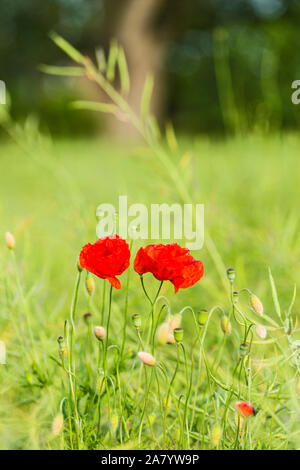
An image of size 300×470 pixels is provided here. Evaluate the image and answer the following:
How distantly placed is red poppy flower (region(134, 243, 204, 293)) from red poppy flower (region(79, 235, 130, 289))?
2 cm

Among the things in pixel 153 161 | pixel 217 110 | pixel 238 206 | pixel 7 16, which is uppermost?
pixel 7 16

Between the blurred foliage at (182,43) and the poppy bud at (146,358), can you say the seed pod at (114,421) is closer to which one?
the poppy bud at (146,358)

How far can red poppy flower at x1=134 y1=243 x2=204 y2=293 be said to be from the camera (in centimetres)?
49

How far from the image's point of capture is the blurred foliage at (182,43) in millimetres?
6605

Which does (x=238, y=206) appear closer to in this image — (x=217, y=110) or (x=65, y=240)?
(x=65, y=240)

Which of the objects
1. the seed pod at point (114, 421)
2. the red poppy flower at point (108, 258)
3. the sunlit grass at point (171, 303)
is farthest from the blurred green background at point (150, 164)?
the red poppy flower at point (108, 258)

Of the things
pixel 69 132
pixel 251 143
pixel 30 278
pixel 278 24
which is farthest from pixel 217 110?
pixel 30 278

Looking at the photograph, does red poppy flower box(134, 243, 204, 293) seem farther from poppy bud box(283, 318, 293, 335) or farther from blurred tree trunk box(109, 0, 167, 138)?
blurred tree trunk box(109, 0, 167, 138)

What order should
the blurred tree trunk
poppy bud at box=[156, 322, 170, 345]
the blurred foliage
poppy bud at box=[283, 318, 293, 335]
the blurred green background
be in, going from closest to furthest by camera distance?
poppy bud at box=[156, 322, 170, 345] → poppy bud at box=[283, 318, 293, 335] → the blurred green background → the blurred tree trunk → the blurred foliage

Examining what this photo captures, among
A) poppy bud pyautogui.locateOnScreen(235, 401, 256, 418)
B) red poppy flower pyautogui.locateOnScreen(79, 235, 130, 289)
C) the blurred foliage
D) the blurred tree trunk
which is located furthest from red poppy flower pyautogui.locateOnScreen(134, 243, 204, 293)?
the blurred foliage

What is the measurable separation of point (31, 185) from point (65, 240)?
79.5 inches

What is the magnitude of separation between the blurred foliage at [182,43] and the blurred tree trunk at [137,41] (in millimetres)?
71

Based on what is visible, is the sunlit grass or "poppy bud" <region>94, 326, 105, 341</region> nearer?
"poppy bud" <region>94, 326, 105, 341</region>

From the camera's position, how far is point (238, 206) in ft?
5.46
